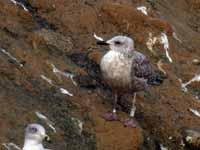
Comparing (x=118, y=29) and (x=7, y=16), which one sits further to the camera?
(x=118, y=29)

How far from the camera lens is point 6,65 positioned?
17.4m

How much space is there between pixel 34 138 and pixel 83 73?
495 centimetres

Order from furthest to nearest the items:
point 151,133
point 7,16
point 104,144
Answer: point 7,16 → point 151,133 → point 104,144

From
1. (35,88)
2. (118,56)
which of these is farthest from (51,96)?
(118,56)

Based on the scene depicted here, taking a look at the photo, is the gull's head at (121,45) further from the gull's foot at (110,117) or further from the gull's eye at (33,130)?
the gull's eye at (33,130)

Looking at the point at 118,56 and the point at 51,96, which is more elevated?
the point at 118,56

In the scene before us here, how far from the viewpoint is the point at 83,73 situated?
61.4 feet

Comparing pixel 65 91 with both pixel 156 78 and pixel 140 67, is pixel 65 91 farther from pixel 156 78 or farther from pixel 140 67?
pixel 156 78

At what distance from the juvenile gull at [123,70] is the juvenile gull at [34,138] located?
10.5 ft

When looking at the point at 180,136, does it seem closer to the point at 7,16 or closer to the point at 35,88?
the point at 35,88

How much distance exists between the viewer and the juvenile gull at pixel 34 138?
45.7 ft

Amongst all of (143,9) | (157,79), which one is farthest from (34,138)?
(143,9)

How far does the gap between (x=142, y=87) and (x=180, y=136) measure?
5.41 ft

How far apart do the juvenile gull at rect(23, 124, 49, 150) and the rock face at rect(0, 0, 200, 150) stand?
3.47 ft
